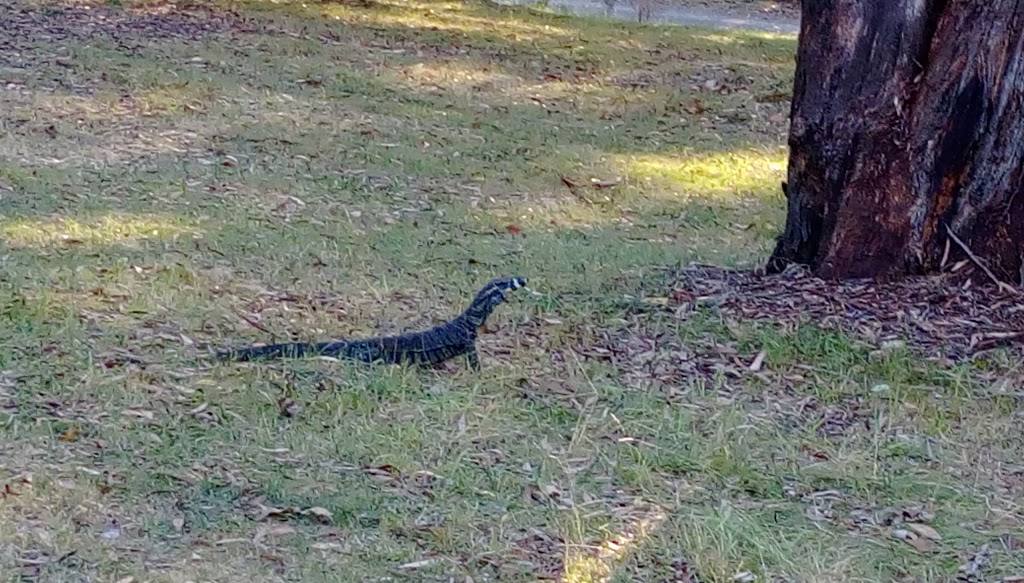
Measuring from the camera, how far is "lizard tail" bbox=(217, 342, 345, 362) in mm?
5266

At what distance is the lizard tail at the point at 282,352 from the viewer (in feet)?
17.3

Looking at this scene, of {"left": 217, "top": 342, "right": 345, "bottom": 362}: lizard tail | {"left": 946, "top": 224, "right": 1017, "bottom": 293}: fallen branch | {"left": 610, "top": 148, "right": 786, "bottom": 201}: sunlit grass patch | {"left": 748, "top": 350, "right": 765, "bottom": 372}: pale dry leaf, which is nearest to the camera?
{"left": 217, "top": 342, "right": 345, "bottom": 362}: lizard tail

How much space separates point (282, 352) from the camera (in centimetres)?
530

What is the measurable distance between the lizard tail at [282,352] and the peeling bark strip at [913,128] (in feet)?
7.30

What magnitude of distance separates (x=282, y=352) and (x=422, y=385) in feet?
1.87

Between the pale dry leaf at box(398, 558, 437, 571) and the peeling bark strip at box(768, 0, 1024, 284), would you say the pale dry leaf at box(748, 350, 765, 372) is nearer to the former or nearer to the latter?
the peeling bark strip at box(768, 0, 1024, 284)

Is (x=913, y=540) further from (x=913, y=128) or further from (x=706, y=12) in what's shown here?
(x=706, y=12)

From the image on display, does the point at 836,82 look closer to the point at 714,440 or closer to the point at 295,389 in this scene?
the point at 714,440

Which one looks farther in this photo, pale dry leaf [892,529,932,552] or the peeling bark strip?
the peeling bark strip

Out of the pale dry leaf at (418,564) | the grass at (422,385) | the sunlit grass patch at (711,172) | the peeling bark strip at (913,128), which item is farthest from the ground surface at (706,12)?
the pale dry leaf at (418,564)

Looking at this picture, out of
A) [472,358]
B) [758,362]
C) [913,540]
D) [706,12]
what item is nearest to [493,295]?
[472,358]

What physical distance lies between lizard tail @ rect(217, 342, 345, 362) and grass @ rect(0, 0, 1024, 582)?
0.25ft

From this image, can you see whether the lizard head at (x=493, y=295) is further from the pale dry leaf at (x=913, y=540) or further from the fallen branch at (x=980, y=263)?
the pale dry leaf at (x=913, y=540)

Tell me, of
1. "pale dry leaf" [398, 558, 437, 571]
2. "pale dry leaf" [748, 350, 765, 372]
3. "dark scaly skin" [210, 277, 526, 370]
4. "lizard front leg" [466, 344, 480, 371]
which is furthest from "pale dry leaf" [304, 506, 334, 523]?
"pale dry leaf" [748, 350, 765, 372]
